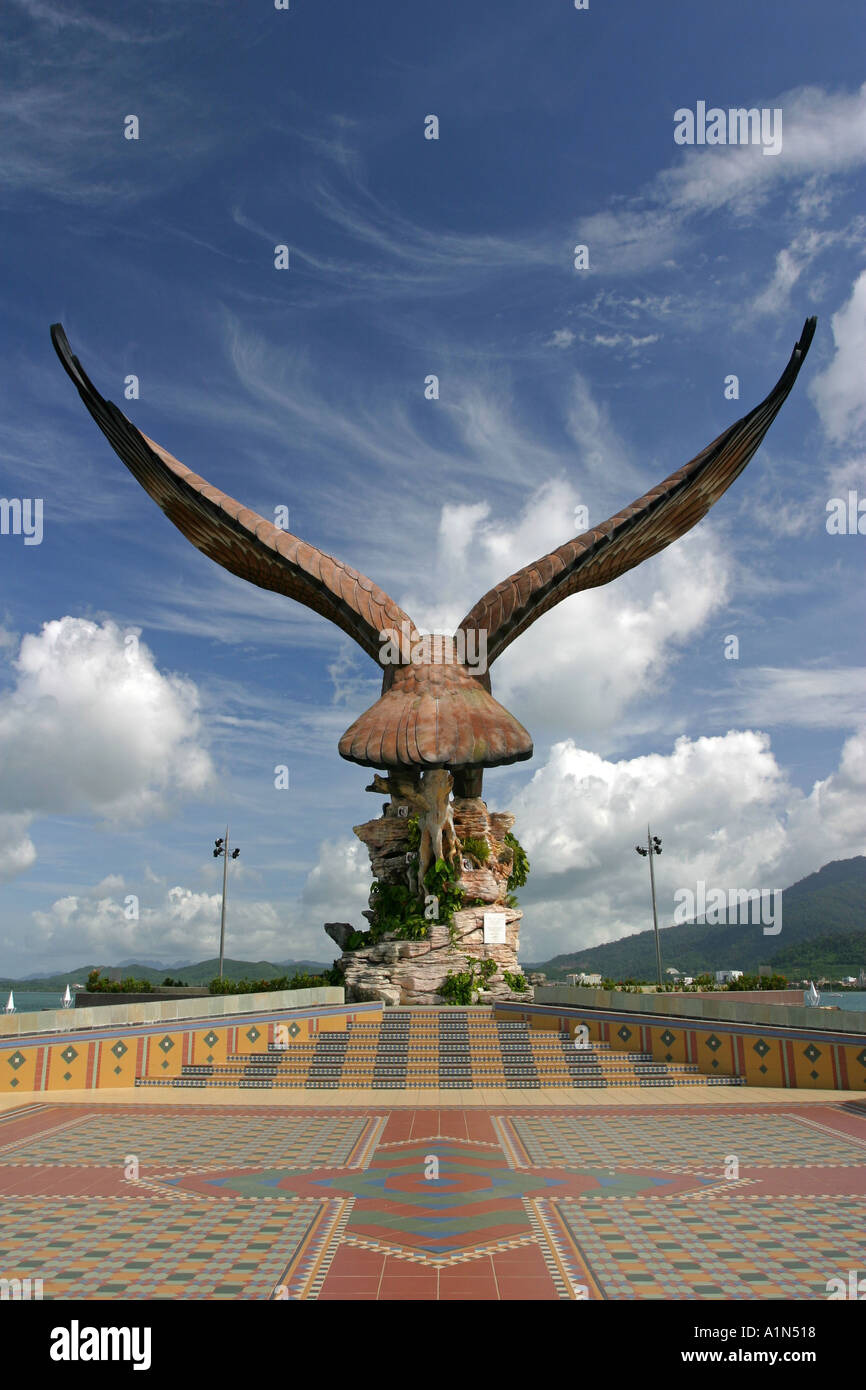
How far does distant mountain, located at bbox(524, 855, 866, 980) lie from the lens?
214ft

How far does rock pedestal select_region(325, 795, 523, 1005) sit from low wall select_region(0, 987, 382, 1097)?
2.33m

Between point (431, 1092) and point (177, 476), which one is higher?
point (177, 476)

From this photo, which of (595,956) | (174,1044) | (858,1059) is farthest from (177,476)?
(595,956)

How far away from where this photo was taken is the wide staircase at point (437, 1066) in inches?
372

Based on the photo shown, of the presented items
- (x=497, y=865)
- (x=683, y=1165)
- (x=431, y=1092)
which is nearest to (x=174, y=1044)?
(x=431, y=1092)

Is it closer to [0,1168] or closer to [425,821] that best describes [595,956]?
[425,821]

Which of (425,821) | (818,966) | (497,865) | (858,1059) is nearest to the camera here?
(858,1059)

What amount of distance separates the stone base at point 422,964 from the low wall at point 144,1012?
1.16 metres

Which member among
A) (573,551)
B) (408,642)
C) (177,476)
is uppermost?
(177,476)

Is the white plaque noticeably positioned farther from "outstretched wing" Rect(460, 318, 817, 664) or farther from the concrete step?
the concrete step

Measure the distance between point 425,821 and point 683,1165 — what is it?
416 inches

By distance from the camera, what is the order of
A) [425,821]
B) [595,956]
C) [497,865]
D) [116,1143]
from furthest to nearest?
[595,956] → [497,865] → [425,821] → [116,1143]

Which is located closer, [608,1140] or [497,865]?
[608,1140]

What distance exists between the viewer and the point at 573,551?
14.9 m
